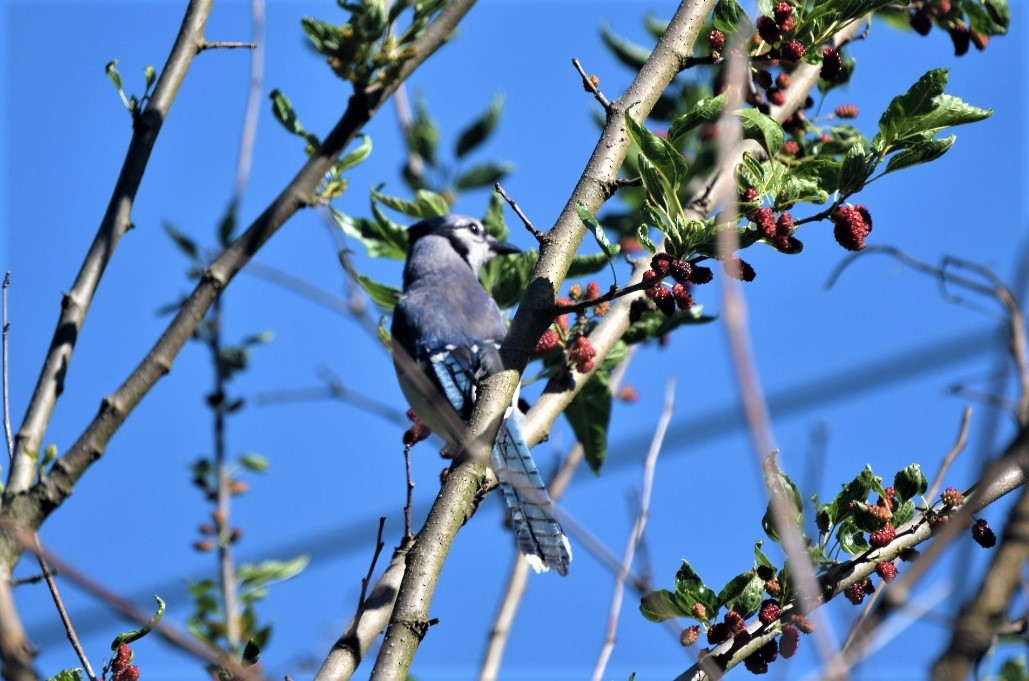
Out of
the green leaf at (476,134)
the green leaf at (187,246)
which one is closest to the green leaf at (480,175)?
the green leaf at (476,134)

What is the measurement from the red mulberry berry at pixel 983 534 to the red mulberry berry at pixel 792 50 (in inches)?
43.9

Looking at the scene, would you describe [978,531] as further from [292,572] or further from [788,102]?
[292,572]

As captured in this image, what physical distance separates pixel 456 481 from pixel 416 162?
8.66 feet

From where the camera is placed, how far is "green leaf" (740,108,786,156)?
2223mm

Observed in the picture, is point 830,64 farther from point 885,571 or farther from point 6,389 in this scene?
point 6,389

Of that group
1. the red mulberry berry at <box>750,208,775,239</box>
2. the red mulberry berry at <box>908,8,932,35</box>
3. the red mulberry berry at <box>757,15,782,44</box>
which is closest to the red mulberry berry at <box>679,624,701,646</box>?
the red mulberry berry at <box>750,208,775,239</box>

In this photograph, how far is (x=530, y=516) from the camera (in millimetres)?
3303

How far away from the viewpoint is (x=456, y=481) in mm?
2197

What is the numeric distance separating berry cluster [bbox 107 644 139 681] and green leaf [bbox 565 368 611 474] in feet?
4.71

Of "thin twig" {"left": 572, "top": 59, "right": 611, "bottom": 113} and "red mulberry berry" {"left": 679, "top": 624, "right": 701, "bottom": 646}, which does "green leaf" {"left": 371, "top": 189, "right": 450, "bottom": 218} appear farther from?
"red mulberry berry" {"left": 679, "top": 624, "right": 701, "bottom": 646}

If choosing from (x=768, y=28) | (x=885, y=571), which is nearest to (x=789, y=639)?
(x=885, y=571)

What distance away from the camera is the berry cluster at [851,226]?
2.26m

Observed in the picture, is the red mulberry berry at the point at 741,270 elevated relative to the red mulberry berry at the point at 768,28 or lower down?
lower down

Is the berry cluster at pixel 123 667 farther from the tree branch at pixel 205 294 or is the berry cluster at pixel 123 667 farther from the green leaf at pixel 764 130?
the green leaf at pixel 764 130
